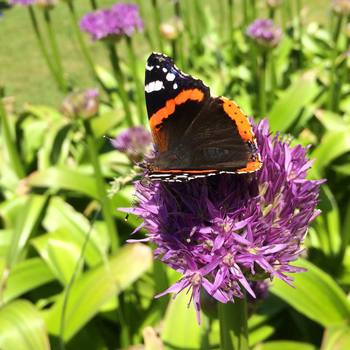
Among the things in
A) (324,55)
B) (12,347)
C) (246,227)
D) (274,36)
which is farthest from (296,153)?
(324,55)

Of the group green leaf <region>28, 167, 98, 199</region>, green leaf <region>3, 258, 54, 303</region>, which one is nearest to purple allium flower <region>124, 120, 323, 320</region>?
green leaf <region>3, 258, 54, 303</region>

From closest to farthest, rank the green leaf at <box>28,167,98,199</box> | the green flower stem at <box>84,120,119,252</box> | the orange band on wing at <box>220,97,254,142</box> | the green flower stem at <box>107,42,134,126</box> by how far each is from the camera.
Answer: the orange band on wing at <box>220,97,254,142</box>, the green flower stem at <box>84,120,119,252</box>, the green leaf at <box>28,167,98,199</box>, the green flower stem at <box>107,42,134,126</box>

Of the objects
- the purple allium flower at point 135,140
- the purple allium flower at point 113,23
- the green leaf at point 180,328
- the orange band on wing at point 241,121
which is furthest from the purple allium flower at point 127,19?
the orange band on wing at point 241,121

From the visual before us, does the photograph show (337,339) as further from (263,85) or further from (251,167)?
(263,85)

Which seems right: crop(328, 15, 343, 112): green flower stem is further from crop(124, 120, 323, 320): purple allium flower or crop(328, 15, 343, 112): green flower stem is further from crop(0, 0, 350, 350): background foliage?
crop(124, 120, 323, 320): purple allium flower

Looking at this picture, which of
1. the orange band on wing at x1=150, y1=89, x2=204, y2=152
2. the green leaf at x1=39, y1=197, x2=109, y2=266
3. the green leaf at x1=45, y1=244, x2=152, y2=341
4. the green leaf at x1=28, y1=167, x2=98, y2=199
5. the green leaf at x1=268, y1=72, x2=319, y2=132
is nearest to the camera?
the orange band on wing at x1=150, y1=89, x2=204, y2=152

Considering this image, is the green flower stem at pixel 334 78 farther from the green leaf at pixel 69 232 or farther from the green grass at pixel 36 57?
the green grass at pixel 36 57
